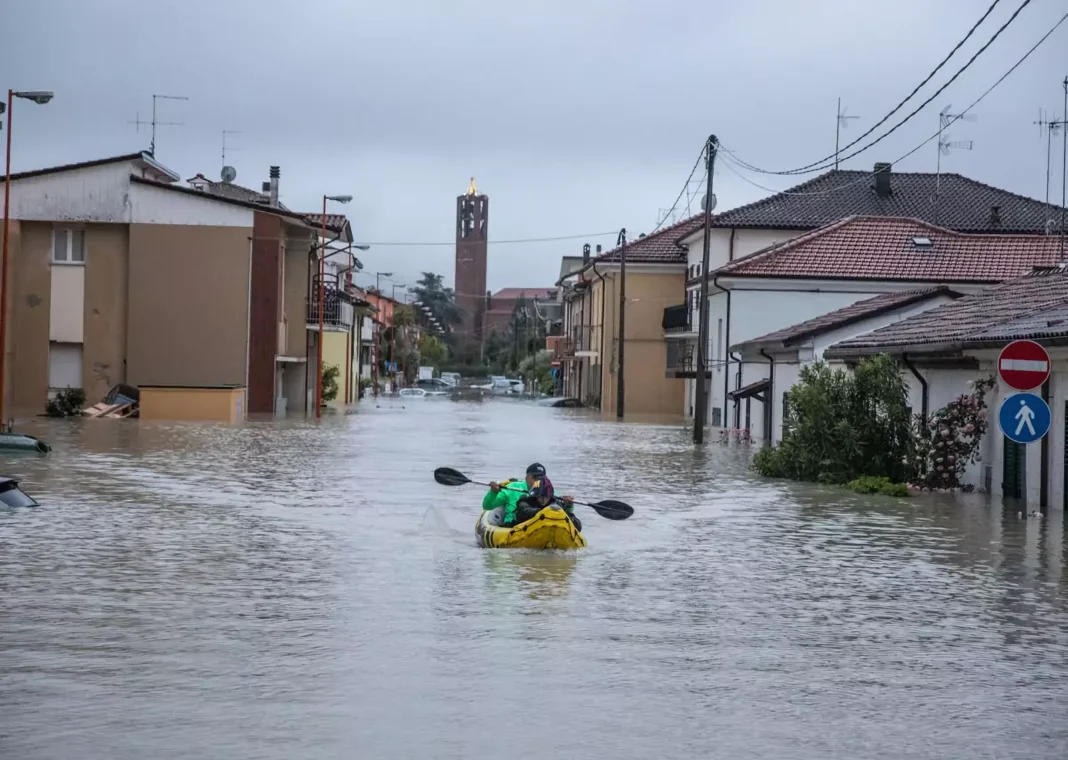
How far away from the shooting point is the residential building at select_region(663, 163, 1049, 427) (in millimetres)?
51812

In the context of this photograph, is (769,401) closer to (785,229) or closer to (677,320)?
(785,229)

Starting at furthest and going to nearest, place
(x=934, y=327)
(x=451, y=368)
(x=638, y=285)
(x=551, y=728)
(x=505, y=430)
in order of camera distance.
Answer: (x=451, y=368)
(x=638, y=285)
(x=505, y=430)
(x=934, y=327)
(x=551, y=728)

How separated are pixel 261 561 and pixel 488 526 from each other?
3054 millimetres

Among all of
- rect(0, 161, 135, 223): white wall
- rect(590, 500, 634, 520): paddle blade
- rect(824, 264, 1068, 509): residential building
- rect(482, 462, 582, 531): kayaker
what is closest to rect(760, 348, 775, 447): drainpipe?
rect(824, 264, 1068, 509): residential building

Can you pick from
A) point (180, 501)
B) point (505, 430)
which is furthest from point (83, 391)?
point (180, 501)

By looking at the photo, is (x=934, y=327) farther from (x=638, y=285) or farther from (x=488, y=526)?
(x=638, y=285)

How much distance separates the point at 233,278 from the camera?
167 feet

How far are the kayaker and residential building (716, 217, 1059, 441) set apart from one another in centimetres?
3132

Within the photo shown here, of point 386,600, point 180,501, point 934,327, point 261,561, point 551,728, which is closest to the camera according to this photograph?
point 551,728

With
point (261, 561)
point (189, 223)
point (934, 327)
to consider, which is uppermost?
point (189, 223)

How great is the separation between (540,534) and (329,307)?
49.8 metres

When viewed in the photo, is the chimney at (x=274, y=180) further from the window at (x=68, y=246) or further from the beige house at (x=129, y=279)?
the window at (x=68, y=246)

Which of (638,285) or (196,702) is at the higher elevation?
(638,285)

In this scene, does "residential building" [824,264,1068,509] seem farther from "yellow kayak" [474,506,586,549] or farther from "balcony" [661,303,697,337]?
"balcony" [661,303,697,337]
